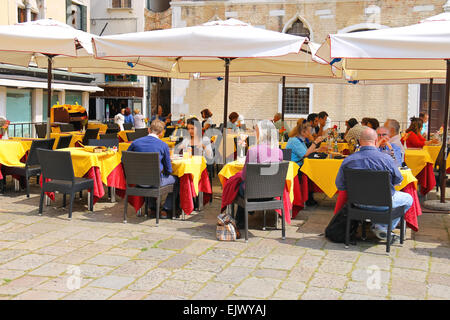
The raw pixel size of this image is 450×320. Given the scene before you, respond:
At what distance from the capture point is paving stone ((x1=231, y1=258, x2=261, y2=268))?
5027 mm

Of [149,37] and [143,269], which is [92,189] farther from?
[143,269]

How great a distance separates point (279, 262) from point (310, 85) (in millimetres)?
17378

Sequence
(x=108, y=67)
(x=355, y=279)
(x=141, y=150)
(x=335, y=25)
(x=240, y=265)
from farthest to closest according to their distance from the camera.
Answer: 1. (x=335, y=25)
2. (x=108, y=67)
3. (x=141, y=150)
4. (x=240, y=265)
5. (x=355, y=279)

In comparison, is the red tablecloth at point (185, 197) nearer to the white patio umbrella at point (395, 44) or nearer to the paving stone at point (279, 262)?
the paving stone at point (279, 262)

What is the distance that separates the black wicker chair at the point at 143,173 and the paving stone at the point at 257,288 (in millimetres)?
2374

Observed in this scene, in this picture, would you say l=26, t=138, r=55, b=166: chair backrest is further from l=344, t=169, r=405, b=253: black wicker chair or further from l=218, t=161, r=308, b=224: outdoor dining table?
l=344, t=169, r=405, b=253: black wicker chair

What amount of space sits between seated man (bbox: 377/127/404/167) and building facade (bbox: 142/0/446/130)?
14632 mm

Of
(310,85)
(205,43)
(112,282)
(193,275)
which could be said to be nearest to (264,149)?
(205,43)

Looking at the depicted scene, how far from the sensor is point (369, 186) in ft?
17.8

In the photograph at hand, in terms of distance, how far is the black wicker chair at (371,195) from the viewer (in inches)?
211

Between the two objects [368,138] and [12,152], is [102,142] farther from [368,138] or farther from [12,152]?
[368,138]

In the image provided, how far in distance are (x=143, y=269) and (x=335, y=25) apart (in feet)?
60.1
